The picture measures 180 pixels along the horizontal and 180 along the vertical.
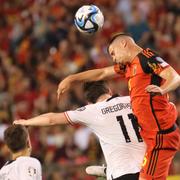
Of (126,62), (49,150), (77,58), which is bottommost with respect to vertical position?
(49,150)

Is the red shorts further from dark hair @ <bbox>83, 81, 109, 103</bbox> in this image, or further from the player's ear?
the player's ear

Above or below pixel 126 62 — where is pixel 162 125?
below

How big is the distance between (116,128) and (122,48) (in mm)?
727

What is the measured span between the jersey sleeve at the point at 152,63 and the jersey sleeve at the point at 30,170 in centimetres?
127

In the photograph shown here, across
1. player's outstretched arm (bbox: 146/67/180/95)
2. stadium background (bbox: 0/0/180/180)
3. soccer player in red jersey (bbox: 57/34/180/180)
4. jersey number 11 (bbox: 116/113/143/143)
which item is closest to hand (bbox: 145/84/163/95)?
player's outstretched arm (bbox: 146/67/180/95)

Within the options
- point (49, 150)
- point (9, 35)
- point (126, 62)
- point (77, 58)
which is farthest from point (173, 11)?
point (126, 62)

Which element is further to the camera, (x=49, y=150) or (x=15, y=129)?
(x=49, y=150)

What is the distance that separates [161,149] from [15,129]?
1287mm

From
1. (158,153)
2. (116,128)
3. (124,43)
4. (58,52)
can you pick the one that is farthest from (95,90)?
(58,52)

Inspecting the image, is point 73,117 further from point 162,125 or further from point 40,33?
point 40,33

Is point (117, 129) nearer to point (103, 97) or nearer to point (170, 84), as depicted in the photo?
point (103, 97)

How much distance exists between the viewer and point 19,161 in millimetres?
6695

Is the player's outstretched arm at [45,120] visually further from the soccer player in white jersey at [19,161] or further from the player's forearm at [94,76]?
the player's forearm at [94,76]

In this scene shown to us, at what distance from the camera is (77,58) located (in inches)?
518
